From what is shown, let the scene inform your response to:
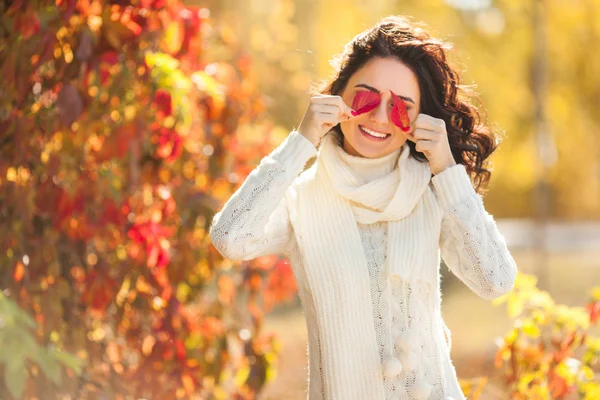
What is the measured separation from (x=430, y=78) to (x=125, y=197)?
3.87 ft

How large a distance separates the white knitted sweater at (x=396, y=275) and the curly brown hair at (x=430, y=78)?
244mm

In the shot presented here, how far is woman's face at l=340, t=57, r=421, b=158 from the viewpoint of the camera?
2176 mm

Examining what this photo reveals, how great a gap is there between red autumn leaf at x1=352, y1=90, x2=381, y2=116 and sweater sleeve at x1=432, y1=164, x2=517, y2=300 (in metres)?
0.24

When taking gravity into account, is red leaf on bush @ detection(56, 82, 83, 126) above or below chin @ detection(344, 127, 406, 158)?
below

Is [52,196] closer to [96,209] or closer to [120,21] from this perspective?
[96,209]

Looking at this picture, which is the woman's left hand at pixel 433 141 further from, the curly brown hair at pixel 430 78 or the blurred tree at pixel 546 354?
the blurred tree at pixel 546 354

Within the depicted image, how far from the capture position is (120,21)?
2.48 m

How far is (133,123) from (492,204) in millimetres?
13551

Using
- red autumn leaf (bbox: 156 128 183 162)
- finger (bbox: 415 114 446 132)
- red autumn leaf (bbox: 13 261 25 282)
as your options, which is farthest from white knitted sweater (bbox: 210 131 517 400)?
red autumn leaf (bbox: 156 128 183 162)

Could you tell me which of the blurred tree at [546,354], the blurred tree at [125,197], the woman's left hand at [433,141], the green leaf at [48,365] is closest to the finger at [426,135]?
the woman's left hand at [433,141]

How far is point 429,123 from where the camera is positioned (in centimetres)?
210

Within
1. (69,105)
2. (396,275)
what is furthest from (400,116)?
(69,105)

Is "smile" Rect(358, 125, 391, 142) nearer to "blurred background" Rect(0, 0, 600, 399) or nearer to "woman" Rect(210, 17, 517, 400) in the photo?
"woman" Rect(210, 17, 517, 400)

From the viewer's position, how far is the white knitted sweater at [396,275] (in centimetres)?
206
